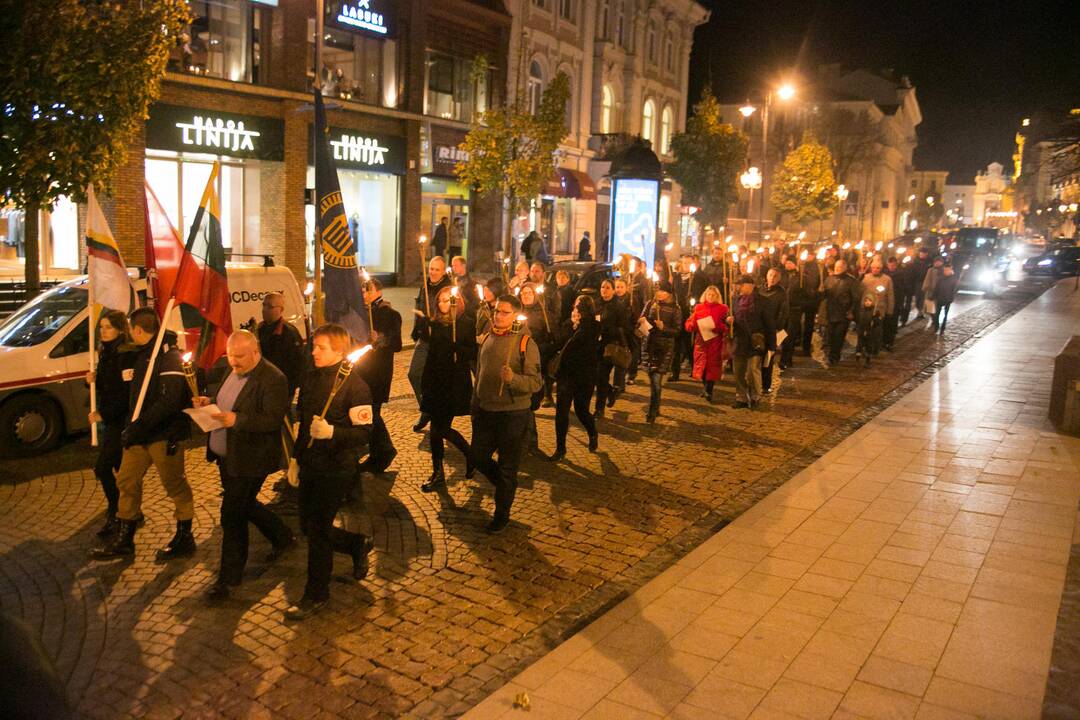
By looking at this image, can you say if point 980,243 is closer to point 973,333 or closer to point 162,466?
point 973,333

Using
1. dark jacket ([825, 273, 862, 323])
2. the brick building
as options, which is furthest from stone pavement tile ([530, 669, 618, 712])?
the brick building

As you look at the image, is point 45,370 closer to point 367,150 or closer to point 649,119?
point 367,150

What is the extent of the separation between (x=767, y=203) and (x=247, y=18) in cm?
5299

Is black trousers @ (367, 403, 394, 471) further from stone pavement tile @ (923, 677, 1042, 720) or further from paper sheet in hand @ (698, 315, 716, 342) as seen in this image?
paper sheet in hand @ (698, 315, 716, 342)

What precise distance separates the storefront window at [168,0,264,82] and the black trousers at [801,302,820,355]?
14432 millimetres

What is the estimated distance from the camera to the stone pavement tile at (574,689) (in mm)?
4852

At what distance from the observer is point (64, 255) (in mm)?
21750

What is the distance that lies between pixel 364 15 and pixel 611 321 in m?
18.2

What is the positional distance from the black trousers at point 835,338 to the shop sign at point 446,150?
48.2ft

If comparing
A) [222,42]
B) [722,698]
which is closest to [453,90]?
[222,42]

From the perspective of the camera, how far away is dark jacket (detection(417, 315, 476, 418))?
8469 millimetres

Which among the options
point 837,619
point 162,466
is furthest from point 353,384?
point 837,619

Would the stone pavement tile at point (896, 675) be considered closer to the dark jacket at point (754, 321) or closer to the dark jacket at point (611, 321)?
the dark jacket at point (611, 321)

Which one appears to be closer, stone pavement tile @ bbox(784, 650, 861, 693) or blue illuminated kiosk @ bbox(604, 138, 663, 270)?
stone pavement tile @ bbox(784, 650, 861, 693)
